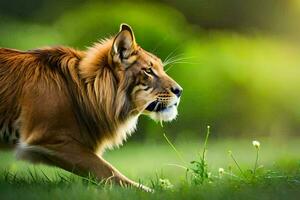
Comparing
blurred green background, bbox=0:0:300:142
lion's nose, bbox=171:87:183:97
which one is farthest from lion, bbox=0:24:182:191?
blurred green background, bbox=0:0:300:142

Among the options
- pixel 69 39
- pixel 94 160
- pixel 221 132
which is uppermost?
pixel 69 39

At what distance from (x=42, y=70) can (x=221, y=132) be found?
0.72m

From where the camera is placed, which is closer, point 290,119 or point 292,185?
point 292,185

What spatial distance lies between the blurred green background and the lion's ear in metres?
0.14

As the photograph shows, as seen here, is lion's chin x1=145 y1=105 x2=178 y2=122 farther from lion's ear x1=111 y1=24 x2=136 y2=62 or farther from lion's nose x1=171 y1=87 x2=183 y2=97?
lion's ear x1=111 y1=24 x2=136 y2=62

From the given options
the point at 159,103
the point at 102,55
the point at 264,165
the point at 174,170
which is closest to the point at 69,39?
the point at 102,55

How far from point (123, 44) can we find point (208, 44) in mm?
438

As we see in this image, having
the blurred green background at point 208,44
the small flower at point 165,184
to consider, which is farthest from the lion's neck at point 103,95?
the small flower at point 165,184

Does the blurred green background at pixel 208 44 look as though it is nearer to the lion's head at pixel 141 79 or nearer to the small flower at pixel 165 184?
the lion's head at pixel 141 79

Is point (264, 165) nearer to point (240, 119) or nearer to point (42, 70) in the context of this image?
point (240, 119)

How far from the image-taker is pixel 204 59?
9.89 feet

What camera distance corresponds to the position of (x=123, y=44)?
2.73 metres

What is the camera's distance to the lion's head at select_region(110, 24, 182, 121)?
2.74 m

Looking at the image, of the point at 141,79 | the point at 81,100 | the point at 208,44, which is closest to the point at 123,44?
the point at 141,79
